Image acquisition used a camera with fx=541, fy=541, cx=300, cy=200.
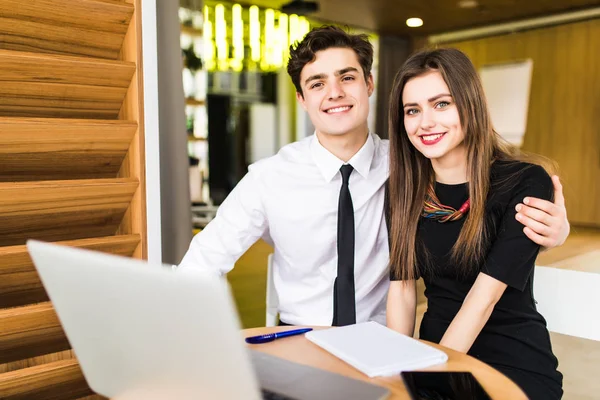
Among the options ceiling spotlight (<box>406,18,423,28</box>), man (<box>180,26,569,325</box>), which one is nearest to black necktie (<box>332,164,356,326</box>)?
man (<box>180,26,569,325</box>)

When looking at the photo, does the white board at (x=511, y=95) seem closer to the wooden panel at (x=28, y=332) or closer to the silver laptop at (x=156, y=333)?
the wooden panel at (x=28, y=332)

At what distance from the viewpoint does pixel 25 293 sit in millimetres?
1741

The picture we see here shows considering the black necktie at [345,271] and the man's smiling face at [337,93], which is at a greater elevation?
the man's smiling face at [337,93]

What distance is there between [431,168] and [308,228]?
0.42m

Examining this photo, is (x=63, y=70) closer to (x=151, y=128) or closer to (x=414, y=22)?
(x=151, y=128)

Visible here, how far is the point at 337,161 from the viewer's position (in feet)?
5.52

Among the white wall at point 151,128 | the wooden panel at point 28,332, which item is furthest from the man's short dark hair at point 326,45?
the wooden panel at point 28,332

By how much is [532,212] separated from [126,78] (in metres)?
1.34

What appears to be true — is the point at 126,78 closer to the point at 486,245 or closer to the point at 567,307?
the point at 486,245

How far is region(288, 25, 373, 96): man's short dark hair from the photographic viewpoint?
1.75 m

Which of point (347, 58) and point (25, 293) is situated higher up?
point (347, 58)

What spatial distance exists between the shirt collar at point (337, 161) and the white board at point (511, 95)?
22.0ft

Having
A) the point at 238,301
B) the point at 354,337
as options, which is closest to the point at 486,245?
the point at 354,337

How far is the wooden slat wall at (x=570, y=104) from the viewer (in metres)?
7.26
